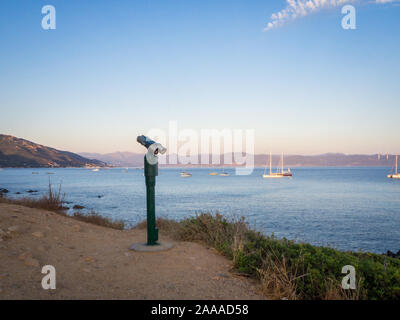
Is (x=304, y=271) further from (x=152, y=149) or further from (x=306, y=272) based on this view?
(x=152, y=149)

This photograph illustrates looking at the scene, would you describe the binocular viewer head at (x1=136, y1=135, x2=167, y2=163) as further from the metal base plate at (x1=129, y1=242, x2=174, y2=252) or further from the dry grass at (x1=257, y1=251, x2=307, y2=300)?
the dry grass at (x1=257, y1=251, x2=307, y2=300)

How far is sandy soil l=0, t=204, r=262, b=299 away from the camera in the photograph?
3.91 metres

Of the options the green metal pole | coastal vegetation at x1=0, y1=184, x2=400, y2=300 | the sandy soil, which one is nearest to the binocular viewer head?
the green metal pole

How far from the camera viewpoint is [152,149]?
19.8 feet

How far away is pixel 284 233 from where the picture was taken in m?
18.3

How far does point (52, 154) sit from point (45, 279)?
677 feet

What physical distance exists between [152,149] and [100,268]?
2.53m

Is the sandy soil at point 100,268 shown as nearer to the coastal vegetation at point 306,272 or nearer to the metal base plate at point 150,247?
the metal base plate at point 150,247

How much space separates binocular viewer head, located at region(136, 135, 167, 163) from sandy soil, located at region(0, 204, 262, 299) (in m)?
2.02

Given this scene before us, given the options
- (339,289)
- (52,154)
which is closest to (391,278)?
(339,289)

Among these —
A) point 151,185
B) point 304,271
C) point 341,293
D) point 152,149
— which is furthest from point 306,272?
point 152,149

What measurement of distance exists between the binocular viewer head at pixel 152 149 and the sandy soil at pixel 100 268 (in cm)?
202
